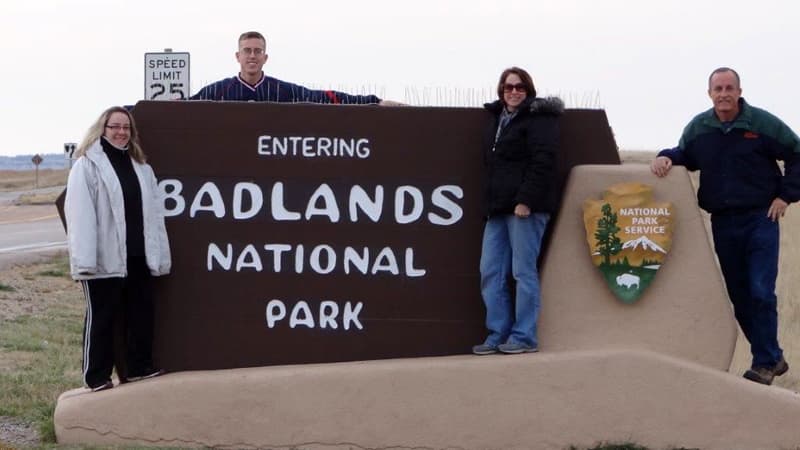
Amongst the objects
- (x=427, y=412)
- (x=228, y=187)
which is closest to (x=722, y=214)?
(x=427, y=412)

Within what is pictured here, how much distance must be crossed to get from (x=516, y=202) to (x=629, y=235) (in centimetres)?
74

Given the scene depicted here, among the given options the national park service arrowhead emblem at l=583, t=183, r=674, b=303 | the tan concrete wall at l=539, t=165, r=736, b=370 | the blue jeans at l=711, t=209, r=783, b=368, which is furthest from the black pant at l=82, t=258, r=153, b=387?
the blue jeans at l=711, t=209, r=783, b=368

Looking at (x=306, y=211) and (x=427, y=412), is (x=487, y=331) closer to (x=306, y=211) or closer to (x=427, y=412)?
(x=427, y=412)

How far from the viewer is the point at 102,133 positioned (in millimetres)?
7477

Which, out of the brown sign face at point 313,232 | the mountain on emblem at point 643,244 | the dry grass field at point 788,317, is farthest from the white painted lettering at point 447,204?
the dry grass field at point 788,317

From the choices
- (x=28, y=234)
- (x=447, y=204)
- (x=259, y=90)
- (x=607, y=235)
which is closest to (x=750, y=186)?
(x=607, y=235)

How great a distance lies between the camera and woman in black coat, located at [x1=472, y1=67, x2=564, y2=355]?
24.1ft

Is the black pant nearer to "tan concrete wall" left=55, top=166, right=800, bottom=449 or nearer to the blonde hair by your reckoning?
"tan concrete wall" left=55, top=166, right=800, bottom=449

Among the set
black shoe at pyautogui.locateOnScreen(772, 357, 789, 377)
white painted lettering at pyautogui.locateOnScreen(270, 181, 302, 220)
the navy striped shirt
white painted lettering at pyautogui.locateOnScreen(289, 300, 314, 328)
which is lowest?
black shoe at pyautogui.locateOnScreen(772, 357, 789, 377)

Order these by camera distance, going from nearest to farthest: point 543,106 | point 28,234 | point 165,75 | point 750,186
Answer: point 543,106
point 750,186
point 165,75
point 28,234

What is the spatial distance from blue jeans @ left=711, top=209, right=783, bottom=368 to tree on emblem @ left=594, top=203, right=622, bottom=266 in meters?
0.66

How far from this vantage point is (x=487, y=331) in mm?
7844

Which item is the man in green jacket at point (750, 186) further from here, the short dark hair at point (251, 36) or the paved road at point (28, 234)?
the paved road at point (28, 234)

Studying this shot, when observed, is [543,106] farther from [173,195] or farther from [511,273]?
[173,195]
